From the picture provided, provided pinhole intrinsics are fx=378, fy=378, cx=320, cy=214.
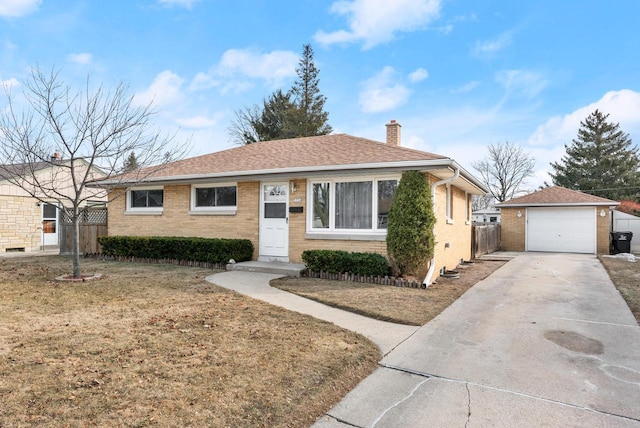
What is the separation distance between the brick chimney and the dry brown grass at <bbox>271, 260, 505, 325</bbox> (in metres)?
5.14

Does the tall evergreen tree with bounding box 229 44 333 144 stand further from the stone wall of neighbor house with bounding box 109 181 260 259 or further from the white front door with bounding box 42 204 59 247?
the stone wall of neighbor house with bounding box 109 181 260 259

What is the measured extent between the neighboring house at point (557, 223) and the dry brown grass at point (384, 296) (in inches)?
468

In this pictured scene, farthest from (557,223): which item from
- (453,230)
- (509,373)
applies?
(509,373)

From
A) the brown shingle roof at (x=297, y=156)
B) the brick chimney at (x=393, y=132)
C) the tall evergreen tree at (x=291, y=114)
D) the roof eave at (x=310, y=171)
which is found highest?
the tall evergreen tree at (x=291, y=114)

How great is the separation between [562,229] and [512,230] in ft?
7.27

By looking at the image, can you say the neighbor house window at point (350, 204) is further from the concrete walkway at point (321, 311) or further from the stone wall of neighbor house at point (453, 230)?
the concrete walkway at point (321, 311)

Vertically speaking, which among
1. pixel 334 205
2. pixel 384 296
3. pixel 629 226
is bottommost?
pixel 384 296

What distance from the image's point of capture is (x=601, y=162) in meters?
36.5

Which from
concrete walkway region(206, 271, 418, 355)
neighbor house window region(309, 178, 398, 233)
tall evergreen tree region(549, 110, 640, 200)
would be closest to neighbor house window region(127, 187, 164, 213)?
concrete walkway region(206, 271, 418, 355)

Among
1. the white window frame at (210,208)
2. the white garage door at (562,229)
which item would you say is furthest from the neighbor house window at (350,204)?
the white garage door at (562,229)

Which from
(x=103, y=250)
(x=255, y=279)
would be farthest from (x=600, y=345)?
(x=103, y=250)

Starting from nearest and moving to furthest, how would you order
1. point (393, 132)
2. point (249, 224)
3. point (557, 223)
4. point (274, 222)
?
point (274, 222)
point (249, 224)
point (393, 132)
point (557, 223)

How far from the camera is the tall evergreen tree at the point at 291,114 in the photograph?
3030 cm

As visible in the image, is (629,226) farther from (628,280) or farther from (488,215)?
(628,280)
